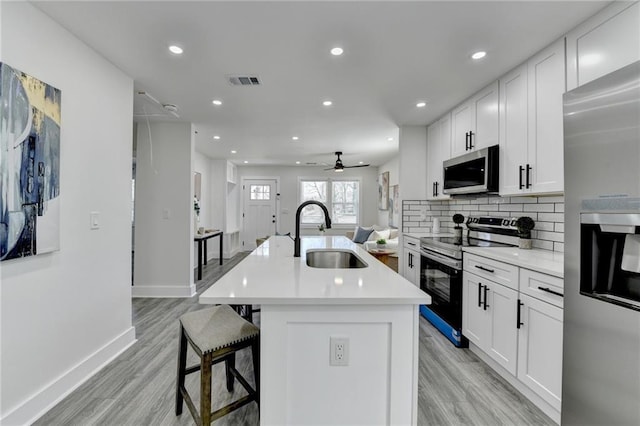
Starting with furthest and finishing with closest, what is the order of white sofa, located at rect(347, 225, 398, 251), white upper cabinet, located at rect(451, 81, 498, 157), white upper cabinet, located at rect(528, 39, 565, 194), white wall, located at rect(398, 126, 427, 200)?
white sofa, located at rect(347, 225, 398, 251) < white wall, located at rect(398, 126, 427, 200) < white upper cabinet, located at rect(451, 81, 498, 157) < white upper cabinet, located at rect(528, 39, 565, 194)

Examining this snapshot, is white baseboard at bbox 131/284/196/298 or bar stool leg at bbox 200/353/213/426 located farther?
white baseboard at bbox 131/284/196/298

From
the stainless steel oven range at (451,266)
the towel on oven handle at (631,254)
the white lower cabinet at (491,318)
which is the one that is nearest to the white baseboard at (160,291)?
the stainless steel oven range at (451,266)

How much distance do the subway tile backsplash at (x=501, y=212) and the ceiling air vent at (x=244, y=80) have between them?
2464 mm

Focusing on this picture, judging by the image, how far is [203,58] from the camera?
2246 millimetres

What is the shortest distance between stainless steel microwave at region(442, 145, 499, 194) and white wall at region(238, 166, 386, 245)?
4.42 meters

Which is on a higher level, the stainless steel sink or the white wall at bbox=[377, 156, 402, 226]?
the white wall at bbox=[377, 156, 402, 226]

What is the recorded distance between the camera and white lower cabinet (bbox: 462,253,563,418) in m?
1.63

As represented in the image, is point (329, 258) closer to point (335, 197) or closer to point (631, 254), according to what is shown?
point (631, 254)

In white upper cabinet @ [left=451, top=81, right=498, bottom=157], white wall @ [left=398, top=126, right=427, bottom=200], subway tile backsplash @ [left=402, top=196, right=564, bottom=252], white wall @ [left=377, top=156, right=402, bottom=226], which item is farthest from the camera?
white wall @ [left=377, top=156, right=402, bottom=226]

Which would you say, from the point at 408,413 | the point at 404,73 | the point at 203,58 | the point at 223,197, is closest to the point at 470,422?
the point at 408,413

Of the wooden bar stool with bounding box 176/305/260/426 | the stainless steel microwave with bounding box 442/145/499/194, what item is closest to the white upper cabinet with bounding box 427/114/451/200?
the stainless steel microwave with bounding box 442/145/499/194

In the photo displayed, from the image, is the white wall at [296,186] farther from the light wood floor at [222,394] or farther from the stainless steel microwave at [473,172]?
the light wood floor at [222,394]

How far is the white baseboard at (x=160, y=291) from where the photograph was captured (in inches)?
153

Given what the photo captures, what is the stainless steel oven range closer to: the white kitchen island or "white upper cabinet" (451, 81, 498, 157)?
"white upper cabinet" (451, 81, 498, 157)
